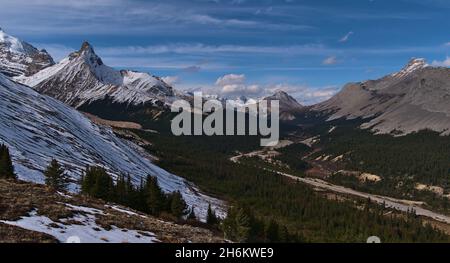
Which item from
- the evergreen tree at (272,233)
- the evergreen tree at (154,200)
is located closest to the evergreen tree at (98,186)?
the evergreen tree at (154,200)

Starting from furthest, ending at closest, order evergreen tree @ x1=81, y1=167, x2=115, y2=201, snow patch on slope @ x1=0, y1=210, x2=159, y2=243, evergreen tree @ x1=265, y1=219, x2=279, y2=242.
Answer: evergreen tree @ x1=265, y1=219, x2=279, y2=242, evergreen tree @ x1=81, y1=167, x2=115, y2=201, snow patch on slope @ x1=0, y1=210, x2=159, y2=243

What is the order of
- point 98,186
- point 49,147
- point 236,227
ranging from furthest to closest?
point 49,147 < point 98,186 < point 236,227

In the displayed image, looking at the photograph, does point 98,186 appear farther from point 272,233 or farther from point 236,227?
point 272,233

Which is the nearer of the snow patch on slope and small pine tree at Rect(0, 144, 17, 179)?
the snow patch on slope

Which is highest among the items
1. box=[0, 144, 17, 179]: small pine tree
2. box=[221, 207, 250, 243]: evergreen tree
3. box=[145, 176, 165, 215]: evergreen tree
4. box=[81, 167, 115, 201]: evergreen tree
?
box=[0, 144, 17, 179]: small pine tree

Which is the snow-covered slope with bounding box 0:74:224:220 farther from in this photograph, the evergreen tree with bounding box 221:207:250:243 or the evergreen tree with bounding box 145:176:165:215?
the evergreen tree with bounding box 221:207:250:243

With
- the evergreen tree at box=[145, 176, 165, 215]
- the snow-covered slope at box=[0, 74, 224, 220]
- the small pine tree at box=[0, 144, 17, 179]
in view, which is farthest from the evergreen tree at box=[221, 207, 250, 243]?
the snow-covered slope at box=[0, 74, 224, 220]

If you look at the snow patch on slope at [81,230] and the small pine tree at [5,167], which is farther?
the small pine tree at [5,167]

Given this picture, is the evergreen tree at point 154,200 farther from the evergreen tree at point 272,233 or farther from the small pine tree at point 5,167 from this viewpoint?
the small pine tree at point 5,167

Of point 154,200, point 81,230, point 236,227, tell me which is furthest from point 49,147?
point 81,230
